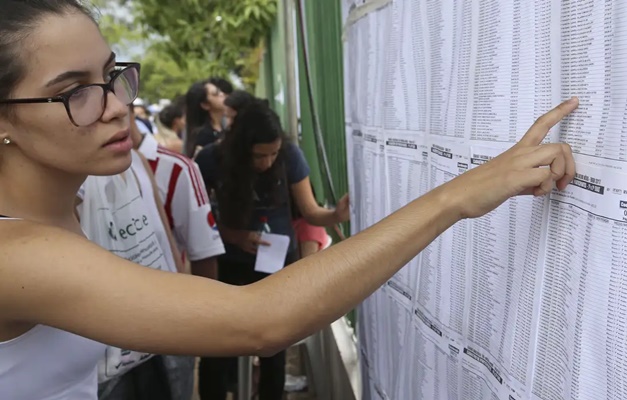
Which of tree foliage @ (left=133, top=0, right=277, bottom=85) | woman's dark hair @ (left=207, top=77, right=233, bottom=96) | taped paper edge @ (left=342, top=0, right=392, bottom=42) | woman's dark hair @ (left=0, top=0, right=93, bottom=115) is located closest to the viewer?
woman's dark hair @ (left=0, top=0, right=93, bottom=115)

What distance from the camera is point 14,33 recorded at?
106cm

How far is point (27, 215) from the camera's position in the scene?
3.94 ft

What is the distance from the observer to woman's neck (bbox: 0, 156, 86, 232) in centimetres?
117

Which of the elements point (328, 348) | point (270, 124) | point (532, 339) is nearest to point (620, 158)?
point (532, 339)

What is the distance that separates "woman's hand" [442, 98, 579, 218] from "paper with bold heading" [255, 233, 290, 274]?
2082mm

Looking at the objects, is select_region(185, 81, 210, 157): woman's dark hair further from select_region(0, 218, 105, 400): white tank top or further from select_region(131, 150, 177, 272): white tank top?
select_region(0, 218, 105, 400): white tank top

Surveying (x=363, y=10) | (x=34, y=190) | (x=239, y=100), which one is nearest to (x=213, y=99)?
(x=239, y=100)

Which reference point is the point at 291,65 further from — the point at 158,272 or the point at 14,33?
the point at 158,272

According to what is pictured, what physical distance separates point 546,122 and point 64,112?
2.55 feet

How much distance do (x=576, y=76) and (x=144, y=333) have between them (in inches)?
28.2

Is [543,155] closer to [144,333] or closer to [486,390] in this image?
[486,390]

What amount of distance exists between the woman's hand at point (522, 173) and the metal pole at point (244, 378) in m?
2.41

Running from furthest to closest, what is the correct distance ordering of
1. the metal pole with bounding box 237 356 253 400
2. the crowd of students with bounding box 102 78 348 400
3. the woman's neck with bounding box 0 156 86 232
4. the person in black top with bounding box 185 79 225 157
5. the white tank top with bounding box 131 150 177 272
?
1. the person in black top with bounding box 185 79 225 157
2. the metal pole with bounding box 237 356 253 400
3. the crowd of students with bounding box 102 78 348 400
4. the white tank top with bounding box 131 150 177 272
5. the woman's neck with bounding box 0 156 86 232

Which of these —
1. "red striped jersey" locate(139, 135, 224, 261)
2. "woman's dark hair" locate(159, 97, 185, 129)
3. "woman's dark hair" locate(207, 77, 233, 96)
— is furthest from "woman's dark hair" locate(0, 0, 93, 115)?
"woman's dark hair" locate(159, 97, 185, 129)
